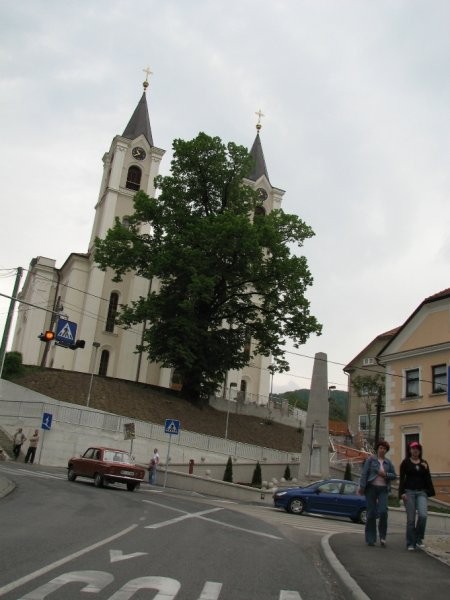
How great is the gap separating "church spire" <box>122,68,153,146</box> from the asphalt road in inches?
2075

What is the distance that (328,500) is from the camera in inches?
766

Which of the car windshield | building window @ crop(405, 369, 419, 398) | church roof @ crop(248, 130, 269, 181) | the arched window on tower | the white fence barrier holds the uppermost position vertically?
church roof @ crop(248, 130, 269, 181)

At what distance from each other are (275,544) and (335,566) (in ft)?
8.75

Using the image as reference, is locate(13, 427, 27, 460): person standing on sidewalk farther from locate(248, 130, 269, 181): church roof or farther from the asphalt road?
locate(248, 130, 269, 181): church roof

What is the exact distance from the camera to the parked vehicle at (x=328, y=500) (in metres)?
19.2

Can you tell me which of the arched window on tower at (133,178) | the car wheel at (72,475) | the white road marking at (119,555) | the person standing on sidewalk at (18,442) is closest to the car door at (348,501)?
the car wheel at (72,475)

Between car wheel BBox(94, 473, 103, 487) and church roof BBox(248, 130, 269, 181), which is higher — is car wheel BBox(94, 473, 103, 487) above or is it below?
below

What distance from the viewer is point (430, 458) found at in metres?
30.3

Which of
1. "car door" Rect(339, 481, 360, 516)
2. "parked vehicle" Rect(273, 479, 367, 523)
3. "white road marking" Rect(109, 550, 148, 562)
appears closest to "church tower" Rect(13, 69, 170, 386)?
"parked vehicle" Rect(273, 479, 367, 523)

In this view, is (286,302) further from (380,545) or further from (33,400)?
(380,545)

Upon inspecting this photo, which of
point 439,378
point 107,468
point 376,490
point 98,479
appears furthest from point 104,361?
point 376,490

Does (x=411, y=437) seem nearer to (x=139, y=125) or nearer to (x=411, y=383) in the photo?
(x=411, y=383)

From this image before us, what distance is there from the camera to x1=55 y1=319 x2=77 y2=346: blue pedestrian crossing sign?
816 inches

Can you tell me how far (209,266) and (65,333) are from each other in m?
18.7
